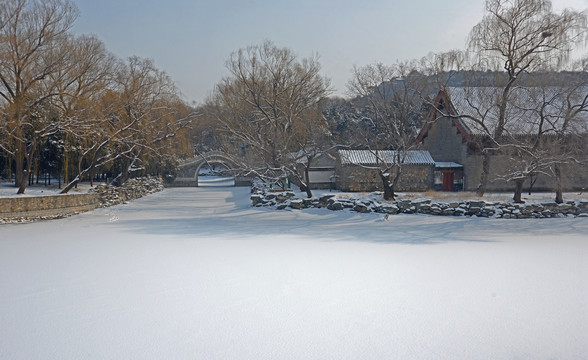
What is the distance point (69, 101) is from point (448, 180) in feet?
75.2

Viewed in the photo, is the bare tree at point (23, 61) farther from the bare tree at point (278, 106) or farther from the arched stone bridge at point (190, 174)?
the arched stone bridge at point (190, 174)

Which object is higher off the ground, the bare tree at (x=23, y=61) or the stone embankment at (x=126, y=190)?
the bare tree at (x=23, y=61)

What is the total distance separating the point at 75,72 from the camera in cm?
1991

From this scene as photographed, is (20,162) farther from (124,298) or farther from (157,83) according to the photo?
(124,298)

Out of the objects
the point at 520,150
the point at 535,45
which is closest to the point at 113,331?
the point at 520,150

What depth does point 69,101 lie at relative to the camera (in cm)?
2111

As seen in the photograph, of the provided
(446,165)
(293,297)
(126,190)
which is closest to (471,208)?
(446,165)

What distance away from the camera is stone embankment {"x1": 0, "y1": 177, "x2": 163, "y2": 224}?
51.9 feet

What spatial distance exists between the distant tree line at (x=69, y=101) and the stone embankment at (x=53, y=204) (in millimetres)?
1075

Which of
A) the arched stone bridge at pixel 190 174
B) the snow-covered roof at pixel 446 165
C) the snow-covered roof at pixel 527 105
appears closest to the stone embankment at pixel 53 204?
the snow-covered roof at pixel 527 105

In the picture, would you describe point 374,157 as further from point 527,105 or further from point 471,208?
point 471,208

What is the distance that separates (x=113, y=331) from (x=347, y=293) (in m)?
3.19

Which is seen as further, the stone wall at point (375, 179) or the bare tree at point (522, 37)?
the stone wall at point (375, 179)

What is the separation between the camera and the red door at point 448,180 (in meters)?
27.4
